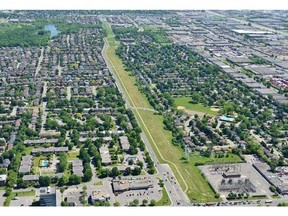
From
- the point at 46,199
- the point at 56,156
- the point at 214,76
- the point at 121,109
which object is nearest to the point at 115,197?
the point at 46,199

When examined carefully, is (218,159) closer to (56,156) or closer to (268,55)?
(56,156)

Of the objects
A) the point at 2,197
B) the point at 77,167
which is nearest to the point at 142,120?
the point at 77,167

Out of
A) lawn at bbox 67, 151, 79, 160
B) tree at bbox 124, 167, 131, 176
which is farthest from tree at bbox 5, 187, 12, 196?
tree at bbox 124, 167, 131, 176

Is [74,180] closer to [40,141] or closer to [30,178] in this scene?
[30,178]

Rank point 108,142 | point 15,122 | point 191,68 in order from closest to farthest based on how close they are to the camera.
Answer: point 108,142
point 15,122
point 191,68

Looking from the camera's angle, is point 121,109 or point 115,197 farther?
point 121,109

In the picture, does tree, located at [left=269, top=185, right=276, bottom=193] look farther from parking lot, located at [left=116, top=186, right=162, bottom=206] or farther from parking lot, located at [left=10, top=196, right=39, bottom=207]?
parking lot, located at [left=10, top=196, right=39, bottom=207]
